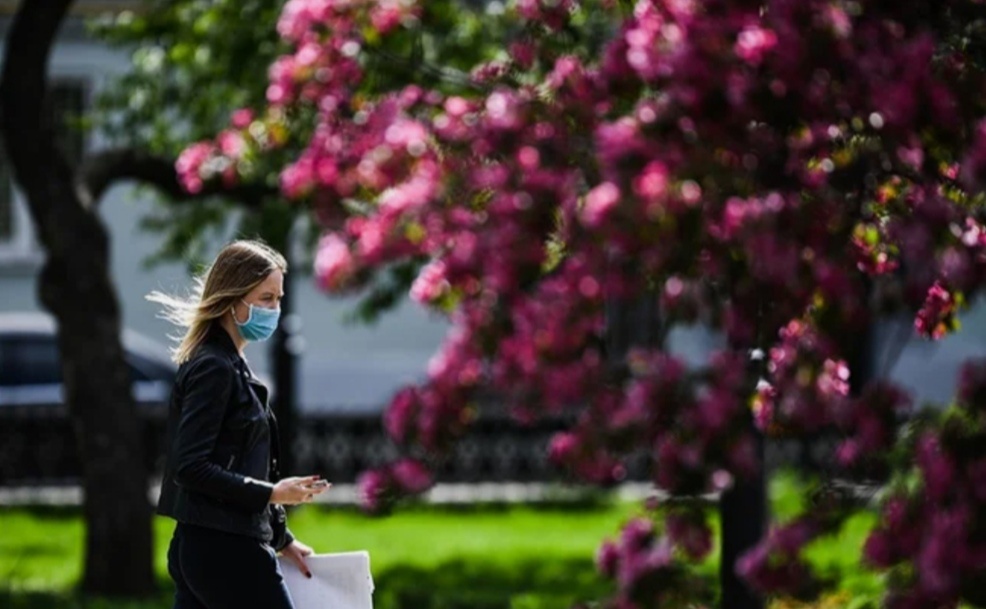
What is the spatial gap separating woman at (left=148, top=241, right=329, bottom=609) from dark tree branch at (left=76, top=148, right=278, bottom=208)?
23.4ft

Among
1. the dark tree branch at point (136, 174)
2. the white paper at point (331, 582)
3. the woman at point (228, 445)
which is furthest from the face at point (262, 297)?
the dark tree branch at point (136, 174)

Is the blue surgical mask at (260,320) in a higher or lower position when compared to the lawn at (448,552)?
higher

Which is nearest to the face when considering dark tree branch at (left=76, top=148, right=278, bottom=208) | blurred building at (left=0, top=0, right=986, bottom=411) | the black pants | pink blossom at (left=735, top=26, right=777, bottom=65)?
the black pants

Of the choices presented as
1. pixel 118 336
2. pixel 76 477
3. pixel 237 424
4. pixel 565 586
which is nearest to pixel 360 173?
pixel 237 424

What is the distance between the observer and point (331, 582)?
6070 millimetres

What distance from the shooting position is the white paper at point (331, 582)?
6.00 meters

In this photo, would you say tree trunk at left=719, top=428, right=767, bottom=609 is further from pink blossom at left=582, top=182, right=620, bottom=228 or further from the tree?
the tree

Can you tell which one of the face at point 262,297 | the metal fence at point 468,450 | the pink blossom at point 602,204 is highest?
the pink blossom at point 602,204

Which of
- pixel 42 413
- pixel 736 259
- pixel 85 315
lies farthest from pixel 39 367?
pixel 736 259

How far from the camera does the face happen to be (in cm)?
589

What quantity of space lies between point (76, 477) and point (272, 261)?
15.4m

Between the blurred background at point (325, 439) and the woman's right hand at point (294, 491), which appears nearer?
the woman's right hand at point (294, 491)

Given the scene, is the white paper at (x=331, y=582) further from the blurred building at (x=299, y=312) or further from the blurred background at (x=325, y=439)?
the blurred building at (x=299, y=312)

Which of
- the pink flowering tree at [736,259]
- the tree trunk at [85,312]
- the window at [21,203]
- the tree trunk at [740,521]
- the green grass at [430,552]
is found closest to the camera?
the pink flowering tree at [736,259]
